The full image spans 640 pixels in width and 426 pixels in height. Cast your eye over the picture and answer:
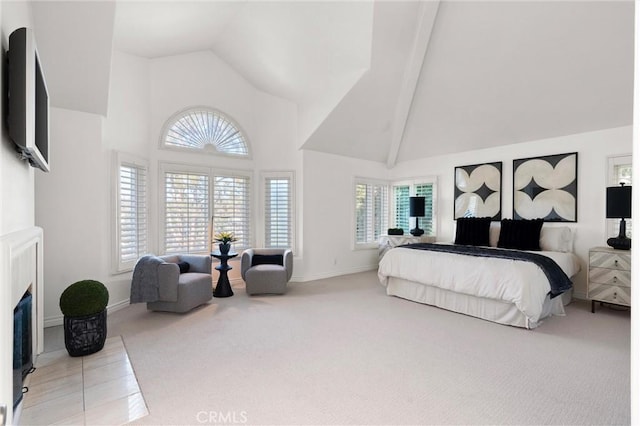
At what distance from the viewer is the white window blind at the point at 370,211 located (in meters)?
6.52

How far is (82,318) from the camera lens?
2760 mm

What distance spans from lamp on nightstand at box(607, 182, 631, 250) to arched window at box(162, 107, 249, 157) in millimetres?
5396

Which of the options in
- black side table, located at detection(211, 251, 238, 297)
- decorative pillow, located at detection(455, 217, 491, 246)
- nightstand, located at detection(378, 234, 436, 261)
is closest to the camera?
black side table, located at detection(211, 251, 238, 297)

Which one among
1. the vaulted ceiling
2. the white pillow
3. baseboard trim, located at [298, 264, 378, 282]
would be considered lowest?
baseboard trim, located at [298, 264, 378, 282]

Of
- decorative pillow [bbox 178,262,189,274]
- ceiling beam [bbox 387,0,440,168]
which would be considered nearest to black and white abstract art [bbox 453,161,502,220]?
ceiling beam [bbox 387,0,440,168]

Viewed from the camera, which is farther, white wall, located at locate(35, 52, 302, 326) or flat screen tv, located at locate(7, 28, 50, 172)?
white wall, located at locate(35, 52, 302, 326)

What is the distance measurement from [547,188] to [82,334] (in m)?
6.23

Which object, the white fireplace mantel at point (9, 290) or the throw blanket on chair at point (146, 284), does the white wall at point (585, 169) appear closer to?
the throw blanket on chair at point (146, 284)

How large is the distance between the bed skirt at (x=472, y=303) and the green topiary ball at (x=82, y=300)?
11.8 ft

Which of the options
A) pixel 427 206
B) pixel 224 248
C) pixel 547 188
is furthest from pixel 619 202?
pixel 224 248

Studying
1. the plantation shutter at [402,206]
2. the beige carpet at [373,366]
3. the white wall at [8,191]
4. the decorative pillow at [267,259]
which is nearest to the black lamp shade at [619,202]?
the beige carpet at [373,366]

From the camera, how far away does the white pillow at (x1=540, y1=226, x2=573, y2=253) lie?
4496 mm

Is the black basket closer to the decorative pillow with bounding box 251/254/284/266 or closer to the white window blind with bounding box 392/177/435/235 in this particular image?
the decorative pillow with bounding box 251/254/284/266

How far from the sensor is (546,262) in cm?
364
